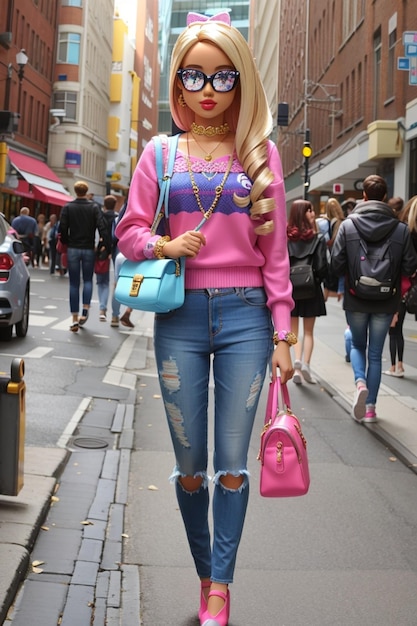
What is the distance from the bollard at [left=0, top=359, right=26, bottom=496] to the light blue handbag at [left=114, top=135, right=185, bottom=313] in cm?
142

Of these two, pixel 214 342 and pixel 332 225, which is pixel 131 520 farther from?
pixel 332 225

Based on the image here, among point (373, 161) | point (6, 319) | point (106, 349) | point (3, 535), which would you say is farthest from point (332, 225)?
point (373, 161)

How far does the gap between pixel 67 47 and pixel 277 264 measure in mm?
60020

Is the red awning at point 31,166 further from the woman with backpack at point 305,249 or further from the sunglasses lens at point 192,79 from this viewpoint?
the sunglasses lens at point 192,79

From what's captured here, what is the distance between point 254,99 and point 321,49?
44214 millimetres

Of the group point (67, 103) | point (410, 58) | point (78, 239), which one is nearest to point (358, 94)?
point (410, 58)

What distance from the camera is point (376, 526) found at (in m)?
4.96

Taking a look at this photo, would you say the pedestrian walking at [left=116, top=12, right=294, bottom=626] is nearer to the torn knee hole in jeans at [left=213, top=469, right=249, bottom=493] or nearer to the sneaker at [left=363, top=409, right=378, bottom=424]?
the torn knee hole in jeans at [left=213, top=469, right=249, bottom=493]

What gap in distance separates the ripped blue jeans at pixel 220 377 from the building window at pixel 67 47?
59919 mm

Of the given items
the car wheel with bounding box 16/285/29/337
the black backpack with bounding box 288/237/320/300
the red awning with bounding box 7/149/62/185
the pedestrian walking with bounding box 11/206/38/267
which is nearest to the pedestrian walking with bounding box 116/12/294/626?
the black backpack with bounding box 288/237/320/300

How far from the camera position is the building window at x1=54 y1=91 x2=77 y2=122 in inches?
2391

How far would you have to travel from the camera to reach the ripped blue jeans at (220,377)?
330 centimetres

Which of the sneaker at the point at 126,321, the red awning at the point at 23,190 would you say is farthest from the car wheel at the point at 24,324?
the red awning at the point at 23,190

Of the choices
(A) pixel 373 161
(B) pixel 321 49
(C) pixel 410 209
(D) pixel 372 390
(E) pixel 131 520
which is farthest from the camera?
(B) pixel 321 49
